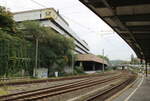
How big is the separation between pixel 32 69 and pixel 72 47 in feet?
66.2

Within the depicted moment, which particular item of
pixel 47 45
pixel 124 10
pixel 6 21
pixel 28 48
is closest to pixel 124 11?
pixel 124 10

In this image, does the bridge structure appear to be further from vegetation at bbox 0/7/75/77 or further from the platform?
vegetation at bbox 0/7/75/77

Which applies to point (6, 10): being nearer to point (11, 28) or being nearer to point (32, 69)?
point (11, 28)

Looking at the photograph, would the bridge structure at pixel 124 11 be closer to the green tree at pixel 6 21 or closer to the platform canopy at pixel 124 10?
the platform canopy at pixel 124 10

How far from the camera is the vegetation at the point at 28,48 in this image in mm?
47191

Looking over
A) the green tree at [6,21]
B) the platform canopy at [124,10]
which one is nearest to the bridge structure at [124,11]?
the platform canopy at [124,10]

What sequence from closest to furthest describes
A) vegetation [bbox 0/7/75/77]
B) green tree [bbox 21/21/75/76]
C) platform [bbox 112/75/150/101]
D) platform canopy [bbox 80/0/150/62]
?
platform canopy [bbox 80/0/150/62]
platform [bbox 112/75/150/101]
vegetation [bbox 0/7/75/77]
green tree [bbox 21/21/75/76]

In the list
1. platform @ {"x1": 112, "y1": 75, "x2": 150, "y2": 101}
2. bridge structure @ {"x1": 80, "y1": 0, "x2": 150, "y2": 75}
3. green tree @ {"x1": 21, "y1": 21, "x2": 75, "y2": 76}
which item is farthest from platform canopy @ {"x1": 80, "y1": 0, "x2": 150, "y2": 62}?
green tree @ {"x1": 21, "y1": 21, "x2": 75, "y2": 76}

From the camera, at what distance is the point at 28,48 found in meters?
59.7

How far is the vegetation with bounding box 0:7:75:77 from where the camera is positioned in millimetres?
47191

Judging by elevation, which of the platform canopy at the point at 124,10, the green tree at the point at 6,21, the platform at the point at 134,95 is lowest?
the platform at the point at 134,95

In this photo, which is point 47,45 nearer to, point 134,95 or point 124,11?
point 134,95

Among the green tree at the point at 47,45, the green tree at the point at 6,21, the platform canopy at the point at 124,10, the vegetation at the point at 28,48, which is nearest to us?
the platform canopy at the point at 124,10

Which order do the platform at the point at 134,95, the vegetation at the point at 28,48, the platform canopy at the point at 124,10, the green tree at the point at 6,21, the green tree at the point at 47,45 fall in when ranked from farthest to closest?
the green tree at the point at 47,45 < the green tree at the point at 6,21 < the vegetation at the point at 28,48 < the platform at the point at 134,95 < the platform canopy at the point at 124,10
